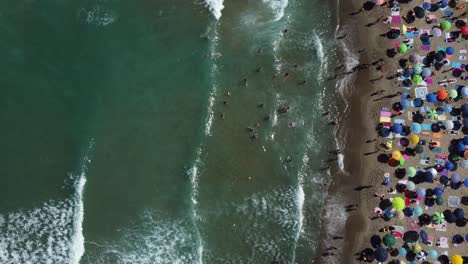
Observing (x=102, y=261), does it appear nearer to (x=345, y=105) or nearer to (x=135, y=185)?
(x=135, y=185)

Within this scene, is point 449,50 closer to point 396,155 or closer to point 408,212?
point 396,155

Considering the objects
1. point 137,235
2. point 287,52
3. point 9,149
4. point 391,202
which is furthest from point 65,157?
point 391,202

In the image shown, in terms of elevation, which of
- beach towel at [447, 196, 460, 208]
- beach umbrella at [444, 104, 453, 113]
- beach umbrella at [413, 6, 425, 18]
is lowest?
beach towel at [447, 196, 460, 208]

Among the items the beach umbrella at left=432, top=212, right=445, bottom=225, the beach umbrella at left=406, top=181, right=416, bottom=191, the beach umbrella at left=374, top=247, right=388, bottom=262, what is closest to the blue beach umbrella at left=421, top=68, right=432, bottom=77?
the beach umbrella at left=406, top=181, right=416, bottom=191

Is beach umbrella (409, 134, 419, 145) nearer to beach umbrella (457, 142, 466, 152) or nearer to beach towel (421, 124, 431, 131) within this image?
beach towel (421, 124, 431, 131)

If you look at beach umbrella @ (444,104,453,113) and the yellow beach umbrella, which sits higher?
beach umbrella @ (444,104,453,113)

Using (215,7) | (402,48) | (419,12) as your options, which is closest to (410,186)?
(402,48)
